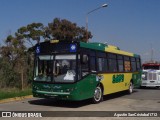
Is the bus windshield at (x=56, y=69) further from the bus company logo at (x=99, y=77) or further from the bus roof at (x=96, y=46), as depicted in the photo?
the bus company logo at (x=99, y=77)

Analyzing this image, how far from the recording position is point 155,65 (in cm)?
2944

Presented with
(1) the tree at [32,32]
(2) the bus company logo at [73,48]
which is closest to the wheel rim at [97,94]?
(2) the bus company logo at [73,48]

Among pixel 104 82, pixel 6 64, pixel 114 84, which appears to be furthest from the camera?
pixel 6 64

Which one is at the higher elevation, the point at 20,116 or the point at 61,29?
the point at 61,29

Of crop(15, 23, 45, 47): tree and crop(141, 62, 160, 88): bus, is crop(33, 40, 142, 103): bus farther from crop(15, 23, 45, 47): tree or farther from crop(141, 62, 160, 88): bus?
crop(15, 23, 45, 47): tree

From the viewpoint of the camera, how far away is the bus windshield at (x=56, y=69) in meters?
15.0

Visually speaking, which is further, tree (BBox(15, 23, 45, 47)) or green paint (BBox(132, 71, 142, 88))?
tree (BBox(15, 23, 45, 47))

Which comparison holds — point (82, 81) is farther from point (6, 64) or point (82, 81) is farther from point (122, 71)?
point (6, 64)

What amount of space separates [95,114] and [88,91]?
286cm

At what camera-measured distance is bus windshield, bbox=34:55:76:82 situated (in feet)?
49.1

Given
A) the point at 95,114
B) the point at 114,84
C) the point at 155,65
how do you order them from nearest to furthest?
the point at 95,114, the point at 114,84, the point at 155,65

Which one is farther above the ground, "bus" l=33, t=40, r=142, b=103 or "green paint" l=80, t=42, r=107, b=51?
"green paint" l=80, t=42, r=107, b=51

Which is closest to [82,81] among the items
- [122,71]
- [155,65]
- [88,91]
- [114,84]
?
[88,91]

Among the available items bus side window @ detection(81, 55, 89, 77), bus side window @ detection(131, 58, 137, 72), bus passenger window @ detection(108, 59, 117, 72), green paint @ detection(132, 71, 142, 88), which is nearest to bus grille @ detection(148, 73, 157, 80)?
green paint @ detection(132, 71, 142, 88)
